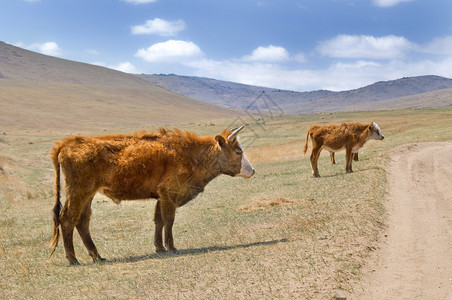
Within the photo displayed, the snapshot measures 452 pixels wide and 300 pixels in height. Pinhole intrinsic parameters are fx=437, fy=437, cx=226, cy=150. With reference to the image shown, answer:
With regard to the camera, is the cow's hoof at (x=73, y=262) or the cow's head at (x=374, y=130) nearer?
the cow's hoof at (x=73, y=262)

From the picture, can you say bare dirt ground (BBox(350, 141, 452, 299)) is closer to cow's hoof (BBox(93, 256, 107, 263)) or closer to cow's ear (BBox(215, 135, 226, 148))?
cow's ear (BBox(215, 135, 226, 148))

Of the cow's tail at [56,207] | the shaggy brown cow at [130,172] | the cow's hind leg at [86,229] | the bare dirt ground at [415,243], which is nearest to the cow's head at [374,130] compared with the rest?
the bare dirt ground at [415,243]

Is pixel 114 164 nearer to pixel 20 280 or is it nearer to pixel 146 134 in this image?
pixel 146 134

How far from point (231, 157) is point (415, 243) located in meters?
4.38

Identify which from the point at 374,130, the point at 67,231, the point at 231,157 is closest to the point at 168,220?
the point at 67,231

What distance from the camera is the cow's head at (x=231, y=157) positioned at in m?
10.4

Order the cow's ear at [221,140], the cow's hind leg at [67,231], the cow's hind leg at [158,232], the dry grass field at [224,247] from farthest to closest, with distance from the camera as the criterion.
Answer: the cow's ear at [221,140], the cow's hind leg at [158,232], the cow's hind leg at [67,231], the dry grass field at [224,247]

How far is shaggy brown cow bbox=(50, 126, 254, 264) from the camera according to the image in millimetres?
8812

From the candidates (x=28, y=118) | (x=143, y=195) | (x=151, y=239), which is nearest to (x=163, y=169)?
(x=143, y=195)

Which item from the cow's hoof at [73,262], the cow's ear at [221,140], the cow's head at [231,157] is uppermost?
the cow's ear at [221,140]

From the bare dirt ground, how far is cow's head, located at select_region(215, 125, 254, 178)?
138 inches

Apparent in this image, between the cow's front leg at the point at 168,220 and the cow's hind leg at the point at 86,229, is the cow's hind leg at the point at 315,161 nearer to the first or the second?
the cow's front leg at the point at 168,220

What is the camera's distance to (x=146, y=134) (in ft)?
32.2

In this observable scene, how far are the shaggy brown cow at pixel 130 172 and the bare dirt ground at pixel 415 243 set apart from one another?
420 cm
